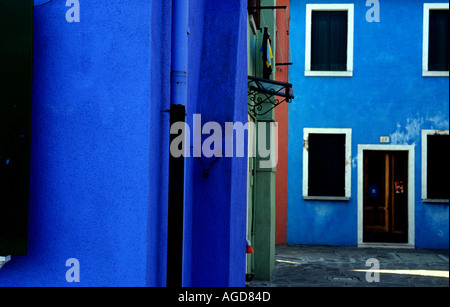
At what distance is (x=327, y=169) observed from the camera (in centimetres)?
1745

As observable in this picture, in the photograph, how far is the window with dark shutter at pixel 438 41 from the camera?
17672 mm

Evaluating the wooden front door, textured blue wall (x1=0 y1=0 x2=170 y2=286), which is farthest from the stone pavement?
textured blue wall (x1=0 y1=0 x2=170 y2=286)

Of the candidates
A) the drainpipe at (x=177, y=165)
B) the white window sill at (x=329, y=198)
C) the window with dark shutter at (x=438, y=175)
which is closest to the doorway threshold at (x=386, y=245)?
the white window sill at (x=329, y=198)

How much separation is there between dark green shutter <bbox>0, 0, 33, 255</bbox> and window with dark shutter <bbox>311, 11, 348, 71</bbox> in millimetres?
14013

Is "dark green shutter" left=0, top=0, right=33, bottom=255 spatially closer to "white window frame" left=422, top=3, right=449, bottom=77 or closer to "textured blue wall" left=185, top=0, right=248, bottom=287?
"textured blue wall" left=185, top=0, right=248, bottom=287

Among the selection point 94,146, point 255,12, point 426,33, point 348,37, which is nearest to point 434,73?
point 426,33

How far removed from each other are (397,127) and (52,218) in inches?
560

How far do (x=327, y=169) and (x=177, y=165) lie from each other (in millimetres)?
13768

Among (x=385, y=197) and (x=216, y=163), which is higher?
(x=216, y=163)

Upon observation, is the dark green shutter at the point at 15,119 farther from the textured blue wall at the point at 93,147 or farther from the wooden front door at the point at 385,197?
the wooden front door at the point at 385,197

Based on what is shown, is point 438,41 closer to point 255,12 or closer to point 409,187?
point 409,187

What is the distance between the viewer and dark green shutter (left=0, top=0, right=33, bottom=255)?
4.58 meters
